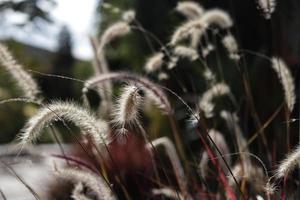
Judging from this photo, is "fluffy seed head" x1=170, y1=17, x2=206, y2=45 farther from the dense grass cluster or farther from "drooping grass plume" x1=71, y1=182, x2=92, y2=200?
"drooping grass plume" x1=71, y1=182, x2=92, y2=200

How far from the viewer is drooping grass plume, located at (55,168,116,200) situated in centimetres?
181

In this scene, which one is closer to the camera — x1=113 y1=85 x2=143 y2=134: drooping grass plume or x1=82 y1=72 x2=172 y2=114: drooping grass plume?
x1=113 y1=85 x2=143 y2=134: drooping grass plume

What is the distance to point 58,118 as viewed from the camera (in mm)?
1725

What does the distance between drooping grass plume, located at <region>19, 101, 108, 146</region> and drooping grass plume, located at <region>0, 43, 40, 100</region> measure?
1.55 feet

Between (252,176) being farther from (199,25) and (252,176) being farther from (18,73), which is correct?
(18,73)

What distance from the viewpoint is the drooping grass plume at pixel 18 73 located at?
7.16ft

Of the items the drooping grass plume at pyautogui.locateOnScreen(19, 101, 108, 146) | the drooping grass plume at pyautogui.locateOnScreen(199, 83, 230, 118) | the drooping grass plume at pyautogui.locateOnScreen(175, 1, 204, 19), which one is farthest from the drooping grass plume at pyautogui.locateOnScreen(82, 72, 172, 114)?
the drooping grass plume at pyautogui.locateOnScreen(175, 1, 204, 19)

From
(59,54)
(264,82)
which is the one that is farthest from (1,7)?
(59,54)

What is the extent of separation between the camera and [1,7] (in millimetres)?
4070

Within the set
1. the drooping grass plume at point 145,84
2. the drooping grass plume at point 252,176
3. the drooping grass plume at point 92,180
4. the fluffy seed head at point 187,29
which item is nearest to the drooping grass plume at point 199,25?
the fluffy seed head at point 187,29

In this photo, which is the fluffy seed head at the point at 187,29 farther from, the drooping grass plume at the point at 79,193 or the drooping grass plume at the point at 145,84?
the drooping grass plume at the point at 79,193

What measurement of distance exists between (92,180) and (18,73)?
1.97ft

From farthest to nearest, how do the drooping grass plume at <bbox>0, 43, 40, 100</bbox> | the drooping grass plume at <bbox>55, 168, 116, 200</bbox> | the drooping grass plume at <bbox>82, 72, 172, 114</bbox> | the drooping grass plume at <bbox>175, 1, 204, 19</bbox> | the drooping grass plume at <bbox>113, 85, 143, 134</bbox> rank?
1. the drooping grass plume at <bbox>175, 1, 204, 19</bbox>
2. the drooping grass plume at <bbox>0, 43, 40, 100</bbox>
3. the drooping grass plume at <bbox>82, 72, 172, 114</bbox>
4. the drooping grass plume at <bbox>55, 168, 116, 200</bbox>
5. the drooping grass plume at <bbox>113, 85, 143, 134</bbox>

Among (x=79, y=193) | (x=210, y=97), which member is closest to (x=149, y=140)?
(x=79, y=193)
